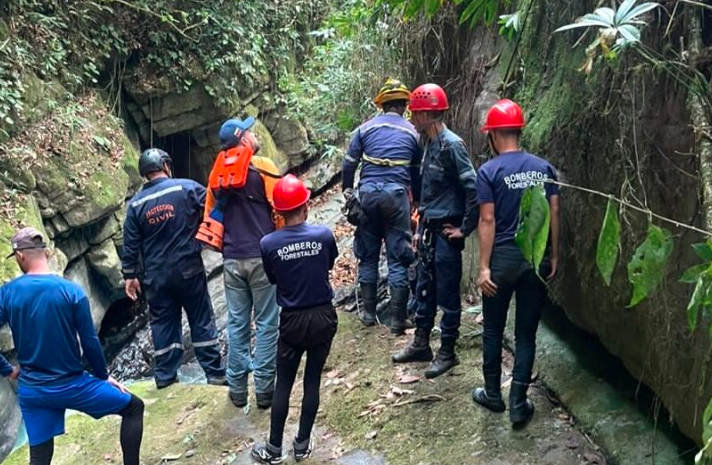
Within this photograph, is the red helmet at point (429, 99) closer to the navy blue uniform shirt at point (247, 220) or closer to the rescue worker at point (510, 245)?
the rescue worker at point (510, 245)

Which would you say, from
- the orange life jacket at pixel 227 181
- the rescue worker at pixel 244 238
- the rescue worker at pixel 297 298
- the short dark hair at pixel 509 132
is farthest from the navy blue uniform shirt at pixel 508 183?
the rescue worker at pixel 244 238

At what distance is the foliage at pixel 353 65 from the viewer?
7531mm

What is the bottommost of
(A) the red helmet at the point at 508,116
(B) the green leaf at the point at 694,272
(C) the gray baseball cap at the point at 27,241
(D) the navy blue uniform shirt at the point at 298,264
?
(D) the navy blue uniform shirt at the point at 298,264

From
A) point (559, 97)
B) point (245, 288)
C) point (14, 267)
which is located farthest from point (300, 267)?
point (14, 267)

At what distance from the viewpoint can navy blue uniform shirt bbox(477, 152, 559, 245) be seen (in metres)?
3.75

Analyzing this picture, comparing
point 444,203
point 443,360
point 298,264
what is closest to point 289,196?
point 298,264

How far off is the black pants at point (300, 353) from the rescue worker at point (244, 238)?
71cm

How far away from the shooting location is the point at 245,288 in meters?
4.96

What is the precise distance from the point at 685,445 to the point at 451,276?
1852 millimetres

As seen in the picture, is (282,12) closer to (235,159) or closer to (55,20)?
(55,20)

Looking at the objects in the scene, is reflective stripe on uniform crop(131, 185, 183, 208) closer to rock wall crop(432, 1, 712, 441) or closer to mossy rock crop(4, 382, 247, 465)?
mossy rock crop(4, 382, 247, 465)

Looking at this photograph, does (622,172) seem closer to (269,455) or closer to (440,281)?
(440,281)

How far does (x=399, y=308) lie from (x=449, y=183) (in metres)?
1.53

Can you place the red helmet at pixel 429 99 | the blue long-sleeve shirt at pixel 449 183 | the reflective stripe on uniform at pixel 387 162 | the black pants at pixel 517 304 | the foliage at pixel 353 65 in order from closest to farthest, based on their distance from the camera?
the black pants at pixel 517 304 < the blue long-sleeve shirt at pixel 449 183 < the red helmet at pixel 429 99 < the reflective stripe on uniform at pixel 387 162 < the foliage at pixel 353 65
